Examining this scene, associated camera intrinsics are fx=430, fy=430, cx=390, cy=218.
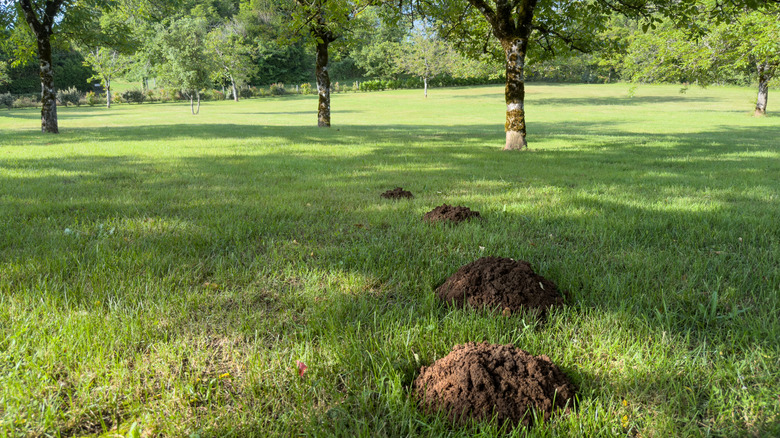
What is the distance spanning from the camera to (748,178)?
689 cm

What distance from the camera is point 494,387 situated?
1678 mm

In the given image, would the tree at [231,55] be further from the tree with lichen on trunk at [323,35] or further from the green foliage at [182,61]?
the tree with lichen on trunk at [323,35]

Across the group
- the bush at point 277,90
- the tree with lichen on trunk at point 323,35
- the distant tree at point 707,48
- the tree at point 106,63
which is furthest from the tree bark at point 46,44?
the bush at point 277,90

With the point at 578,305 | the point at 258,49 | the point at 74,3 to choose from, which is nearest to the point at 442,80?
the point at 258,49

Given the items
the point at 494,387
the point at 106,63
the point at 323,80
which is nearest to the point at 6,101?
the point at 106,63

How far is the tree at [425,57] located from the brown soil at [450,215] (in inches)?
1913

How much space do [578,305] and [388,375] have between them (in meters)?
1.32

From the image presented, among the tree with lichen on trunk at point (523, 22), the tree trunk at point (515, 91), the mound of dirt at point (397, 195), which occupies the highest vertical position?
the tree with lichen on trunk at point (523, 22)

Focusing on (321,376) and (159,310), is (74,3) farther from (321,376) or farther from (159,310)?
(321,376)

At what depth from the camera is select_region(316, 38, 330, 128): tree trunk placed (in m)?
17.6

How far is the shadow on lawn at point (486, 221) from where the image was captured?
2619mm

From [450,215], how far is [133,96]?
5940 centimetres

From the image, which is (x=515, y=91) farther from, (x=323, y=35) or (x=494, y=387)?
(x=494, y=387)

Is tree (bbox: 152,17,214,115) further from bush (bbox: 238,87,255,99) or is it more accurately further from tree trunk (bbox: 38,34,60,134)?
bush (bbox: 238,87,255,99)
